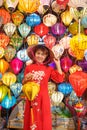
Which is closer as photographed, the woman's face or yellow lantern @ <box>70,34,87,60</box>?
the woman's face

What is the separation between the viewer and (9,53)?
10.8ft

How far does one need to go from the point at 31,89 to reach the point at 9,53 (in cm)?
103

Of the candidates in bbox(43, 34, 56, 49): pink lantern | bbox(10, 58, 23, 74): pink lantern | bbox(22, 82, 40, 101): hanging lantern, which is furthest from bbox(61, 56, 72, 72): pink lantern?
bbox(22, 82, 40, 101): hanging lantern

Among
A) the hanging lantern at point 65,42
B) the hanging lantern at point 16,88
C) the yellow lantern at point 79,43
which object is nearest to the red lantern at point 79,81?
the yellow lantern at point 79,43

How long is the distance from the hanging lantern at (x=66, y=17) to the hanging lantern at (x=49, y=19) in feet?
0.31

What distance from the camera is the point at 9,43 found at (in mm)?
3363

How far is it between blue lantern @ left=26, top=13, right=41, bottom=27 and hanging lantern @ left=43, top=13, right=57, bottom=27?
8 cm

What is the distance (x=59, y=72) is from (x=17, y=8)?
1.27 meters

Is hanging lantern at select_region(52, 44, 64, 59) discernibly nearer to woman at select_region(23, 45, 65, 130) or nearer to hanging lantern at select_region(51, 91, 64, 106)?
hanging lantern at select_region(51, 91, 64, 106)

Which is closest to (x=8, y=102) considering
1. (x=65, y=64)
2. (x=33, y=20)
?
(x=65, y=64)

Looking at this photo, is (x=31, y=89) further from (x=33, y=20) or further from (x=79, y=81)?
(x=33, y=20)

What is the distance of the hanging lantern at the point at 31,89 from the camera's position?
2352 millimetres

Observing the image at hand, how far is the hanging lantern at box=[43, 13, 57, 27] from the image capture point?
10.8 ft

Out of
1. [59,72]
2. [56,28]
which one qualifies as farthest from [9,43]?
[59,72]
